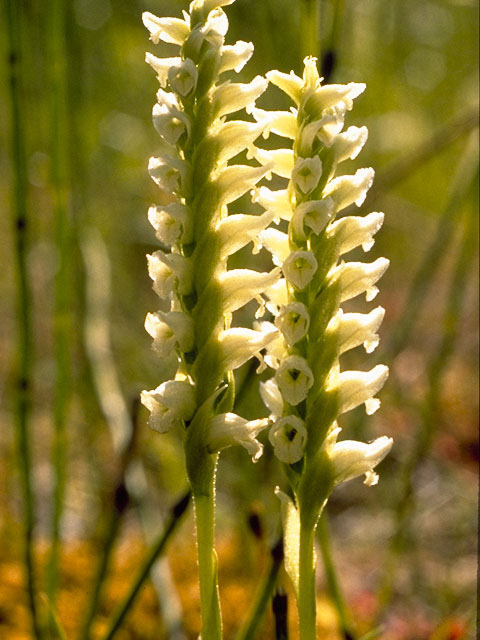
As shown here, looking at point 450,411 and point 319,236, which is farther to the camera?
point 450,411

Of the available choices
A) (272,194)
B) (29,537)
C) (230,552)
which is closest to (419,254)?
(230,552)

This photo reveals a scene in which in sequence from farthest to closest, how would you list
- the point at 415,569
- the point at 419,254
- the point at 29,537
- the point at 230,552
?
1. the point at 419,254
2. the point at 230,552
3. the point at 415,569
4. the point at 29,537

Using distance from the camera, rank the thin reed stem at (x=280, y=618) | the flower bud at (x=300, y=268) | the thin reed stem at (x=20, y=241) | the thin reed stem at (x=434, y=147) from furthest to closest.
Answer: the thin reed stem at (x=434, y=147), the thin reed stem at (x=20, y=241), the thin reed stem at (x=280, y=618), the flower bud at (x=300, y=268)

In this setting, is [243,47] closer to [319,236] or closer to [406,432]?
[319,236]

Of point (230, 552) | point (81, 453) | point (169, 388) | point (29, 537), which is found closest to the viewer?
point (169, 388)

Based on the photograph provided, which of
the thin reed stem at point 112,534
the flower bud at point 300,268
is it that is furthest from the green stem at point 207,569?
the thin reed stem at point 112,534

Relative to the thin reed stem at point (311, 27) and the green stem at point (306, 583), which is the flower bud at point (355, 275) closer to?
the green stem at point (306, 583)

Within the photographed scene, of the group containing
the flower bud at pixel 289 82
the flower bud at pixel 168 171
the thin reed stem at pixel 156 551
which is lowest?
the thin reed stem at pixel 156 551

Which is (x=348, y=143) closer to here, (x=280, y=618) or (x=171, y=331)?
(x=171, y=331)

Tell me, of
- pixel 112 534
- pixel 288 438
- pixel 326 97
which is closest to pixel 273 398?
pixel 288 438
